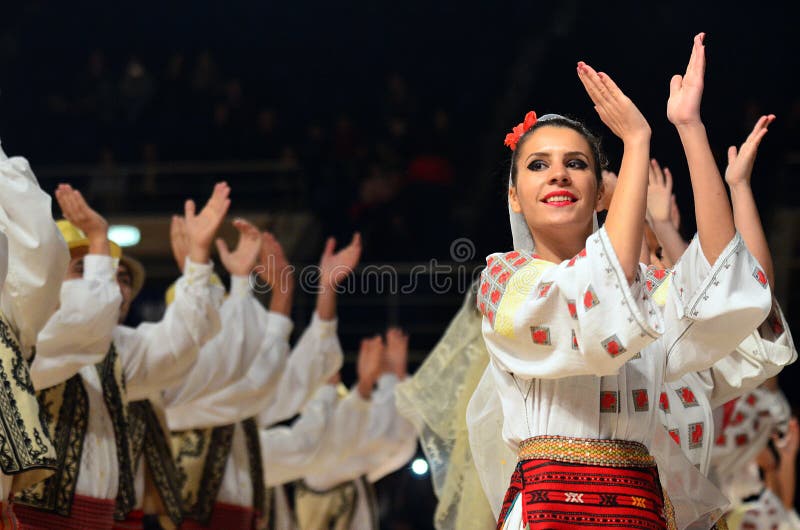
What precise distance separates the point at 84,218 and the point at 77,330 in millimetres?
455

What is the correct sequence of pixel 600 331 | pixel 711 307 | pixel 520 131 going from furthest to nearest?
pixel 520 131
pixel 711 307
pixel 600 331

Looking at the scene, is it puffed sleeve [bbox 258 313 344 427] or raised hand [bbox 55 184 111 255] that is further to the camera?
puffed sleeve [bbox 258 313 344 427]

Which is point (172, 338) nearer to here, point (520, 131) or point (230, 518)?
point (230, 518)

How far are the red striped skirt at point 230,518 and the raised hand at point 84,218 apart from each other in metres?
1.58

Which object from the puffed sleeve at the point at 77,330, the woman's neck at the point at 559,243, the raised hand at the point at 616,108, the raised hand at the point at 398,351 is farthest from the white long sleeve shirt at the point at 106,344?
the raised hand at the point at 398,351

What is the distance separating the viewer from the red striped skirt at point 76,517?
13.6 feet

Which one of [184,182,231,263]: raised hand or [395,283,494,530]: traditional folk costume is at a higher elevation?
[184,182,231,263]: raised hand

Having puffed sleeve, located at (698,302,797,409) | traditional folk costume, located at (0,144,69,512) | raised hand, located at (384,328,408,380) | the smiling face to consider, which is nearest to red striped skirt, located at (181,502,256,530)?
raised hand, located at (384,328,408,380)

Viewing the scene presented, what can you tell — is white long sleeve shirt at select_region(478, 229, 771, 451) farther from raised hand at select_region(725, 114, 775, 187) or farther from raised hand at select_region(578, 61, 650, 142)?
raised hand at select_region(725, 114, 775, 187)

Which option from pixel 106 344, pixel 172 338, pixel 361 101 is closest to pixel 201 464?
pixel 172 338

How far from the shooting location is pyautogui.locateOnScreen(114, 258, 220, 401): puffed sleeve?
4789mm

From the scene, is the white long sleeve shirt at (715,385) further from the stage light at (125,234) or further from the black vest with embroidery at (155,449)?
the stage light at (125,234)

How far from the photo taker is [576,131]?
9.45 feet

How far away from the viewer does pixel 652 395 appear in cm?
274
